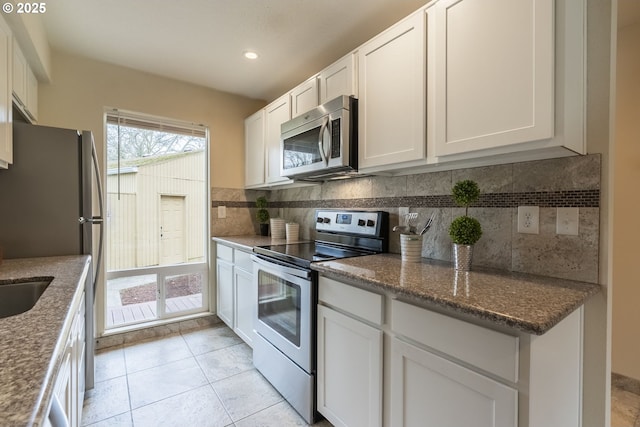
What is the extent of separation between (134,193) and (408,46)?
2582 mm

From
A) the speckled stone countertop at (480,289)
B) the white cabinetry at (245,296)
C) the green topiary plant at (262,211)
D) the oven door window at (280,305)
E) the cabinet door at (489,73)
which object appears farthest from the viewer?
the green topiary plant at (262,211)

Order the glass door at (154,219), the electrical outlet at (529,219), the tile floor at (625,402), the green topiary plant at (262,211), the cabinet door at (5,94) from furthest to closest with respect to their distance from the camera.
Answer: the green topiary plant at (262,211) → the glass door at (154,219) → the tile floor at (625,402) → the cabinet door at (5,94) → the electrical outlet at (529,219)

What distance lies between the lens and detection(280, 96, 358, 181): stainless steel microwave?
1.82 meters

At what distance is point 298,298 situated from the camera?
1.72 meters

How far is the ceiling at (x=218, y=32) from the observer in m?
1.79

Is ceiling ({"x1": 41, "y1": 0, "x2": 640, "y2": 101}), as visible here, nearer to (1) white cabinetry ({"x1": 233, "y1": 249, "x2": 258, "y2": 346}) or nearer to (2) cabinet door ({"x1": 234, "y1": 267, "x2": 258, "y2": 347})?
(1) white cabinetry ({"x1": 233, "y1": 249, "x2": 258, "y2": 346})

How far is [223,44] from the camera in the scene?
2.21m

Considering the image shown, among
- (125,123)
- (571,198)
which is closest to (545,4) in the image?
(571,198)

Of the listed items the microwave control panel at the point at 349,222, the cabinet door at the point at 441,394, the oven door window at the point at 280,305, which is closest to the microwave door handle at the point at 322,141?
the microwave control panel at the point at 349,222

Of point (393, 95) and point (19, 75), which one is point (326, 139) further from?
point (19, 75)

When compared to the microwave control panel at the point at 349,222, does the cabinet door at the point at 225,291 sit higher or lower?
lower

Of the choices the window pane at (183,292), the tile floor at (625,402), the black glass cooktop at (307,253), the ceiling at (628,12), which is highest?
the ceiling at (628,12)

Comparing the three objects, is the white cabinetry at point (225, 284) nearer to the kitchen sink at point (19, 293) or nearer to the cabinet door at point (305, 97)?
the cabinet door at point (305, 97)

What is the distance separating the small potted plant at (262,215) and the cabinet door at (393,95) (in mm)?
1664
